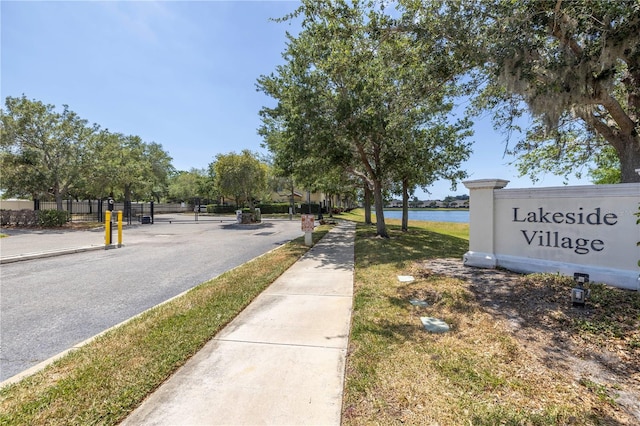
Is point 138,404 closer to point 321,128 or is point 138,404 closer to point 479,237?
point 479,237

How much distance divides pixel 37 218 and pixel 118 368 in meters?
22.7

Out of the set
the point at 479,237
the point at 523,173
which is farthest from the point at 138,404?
the point at 523,173

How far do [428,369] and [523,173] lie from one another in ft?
42.8

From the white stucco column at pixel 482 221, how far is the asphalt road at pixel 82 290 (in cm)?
610

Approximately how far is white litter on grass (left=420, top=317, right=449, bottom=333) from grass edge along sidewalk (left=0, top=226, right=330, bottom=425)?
2.66 meters

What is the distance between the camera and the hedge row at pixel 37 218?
18734 millimetres

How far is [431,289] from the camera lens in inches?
215

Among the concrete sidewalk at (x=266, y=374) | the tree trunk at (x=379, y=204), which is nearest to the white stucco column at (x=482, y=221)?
the concrete sidewalk at (x=266, y=374)

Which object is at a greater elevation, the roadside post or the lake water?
the roadside post

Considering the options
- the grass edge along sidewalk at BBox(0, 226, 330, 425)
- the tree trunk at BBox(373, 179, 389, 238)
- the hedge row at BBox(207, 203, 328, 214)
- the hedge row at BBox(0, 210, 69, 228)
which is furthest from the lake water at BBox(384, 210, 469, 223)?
the grass edge along sidewalk at BBox(0, 226, 330, 425)

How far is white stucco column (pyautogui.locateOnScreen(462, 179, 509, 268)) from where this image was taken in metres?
6.72

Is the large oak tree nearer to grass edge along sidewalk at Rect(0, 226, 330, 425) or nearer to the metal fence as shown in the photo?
grass edge along sidewalk at Rect(0, 226, 330, 425)

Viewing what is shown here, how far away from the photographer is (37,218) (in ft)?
61.8

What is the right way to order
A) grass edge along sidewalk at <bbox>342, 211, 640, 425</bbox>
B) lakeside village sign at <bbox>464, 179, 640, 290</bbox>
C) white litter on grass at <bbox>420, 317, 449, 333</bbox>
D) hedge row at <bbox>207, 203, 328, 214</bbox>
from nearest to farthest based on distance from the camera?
1. grass edge along sidewalk at <bbox>342, 211, 640, 425</bbox>
2. white litter on grass at <bbox>420, 317, 449, 333</bbox>
3. lakeside village sign at <bbox>464, 179, 640, 290</bbox>
4. hedge row at <bbox>207, 203, 328, 214</bbox>
